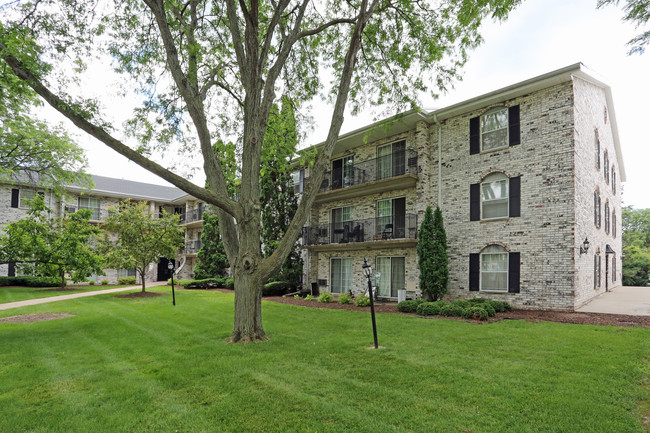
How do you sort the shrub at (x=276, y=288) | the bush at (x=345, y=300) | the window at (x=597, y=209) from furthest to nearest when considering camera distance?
the shrub at (x=276, y=288) → the bush at (x=345, y=300) → the window at (x=597, y=209)

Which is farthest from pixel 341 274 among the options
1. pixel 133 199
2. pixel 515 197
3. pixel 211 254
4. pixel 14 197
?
pixel 14 197

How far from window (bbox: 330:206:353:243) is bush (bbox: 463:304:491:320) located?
816cm

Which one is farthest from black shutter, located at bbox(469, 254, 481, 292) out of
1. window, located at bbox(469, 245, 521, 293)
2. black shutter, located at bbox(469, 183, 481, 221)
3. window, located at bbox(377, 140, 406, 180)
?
A: window, located at bbox(377, 140, 406, 180)

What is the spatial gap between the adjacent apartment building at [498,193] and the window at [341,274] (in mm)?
73

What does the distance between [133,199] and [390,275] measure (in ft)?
80.4

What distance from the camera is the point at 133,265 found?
19.4 m

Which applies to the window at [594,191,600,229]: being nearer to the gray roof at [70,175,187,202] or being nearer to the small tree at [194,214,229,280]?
the small tree at [194,214,229,280]

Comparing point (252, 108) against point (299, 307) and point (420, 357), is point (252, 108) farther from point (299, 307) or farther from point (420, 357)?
point (299, 307)

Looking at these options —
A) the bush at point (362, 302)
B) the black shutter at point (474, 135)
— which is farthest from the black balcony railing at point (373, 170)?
the bush at point (362, 302)

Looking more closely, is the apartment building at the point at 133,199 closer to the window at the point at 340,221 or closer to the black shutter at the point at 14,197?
the black shutter at the point at 14,197

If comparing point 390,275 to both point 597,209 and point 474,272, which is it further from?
point 597,209

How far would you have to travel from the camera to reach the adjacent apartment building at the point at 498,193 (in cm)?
1152

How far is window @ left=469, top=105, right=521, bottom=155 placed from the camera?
12797mm

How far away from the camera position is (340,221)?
62.7 feet
